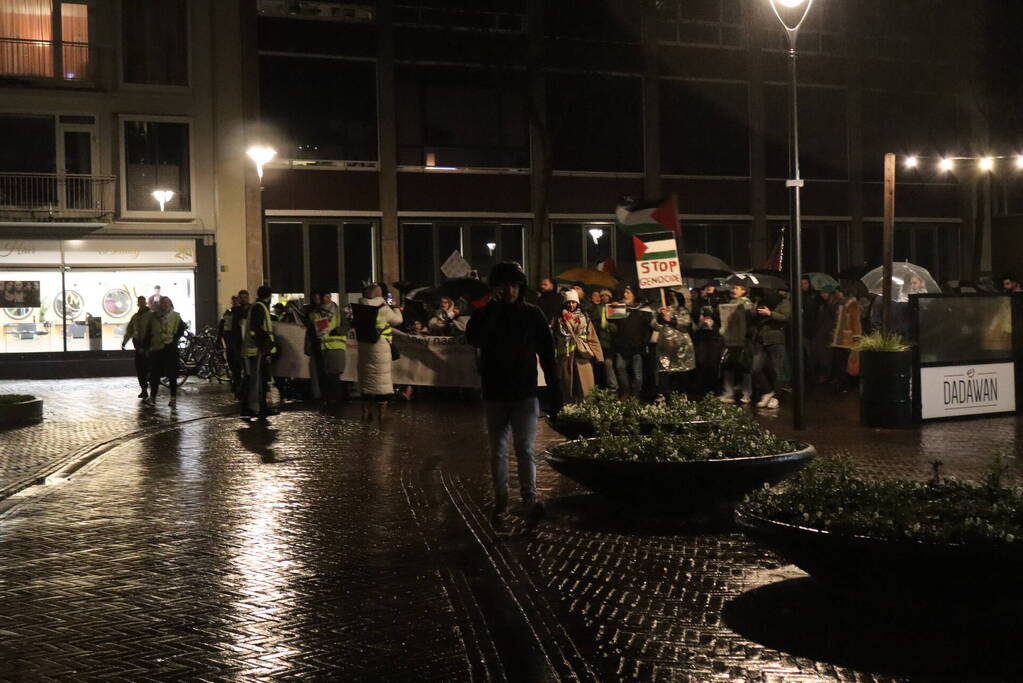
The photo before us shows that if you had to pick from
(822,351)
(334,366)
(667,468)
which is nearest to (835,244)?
(822,351)

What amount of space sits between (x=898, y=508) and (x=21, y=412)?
14.0 metres

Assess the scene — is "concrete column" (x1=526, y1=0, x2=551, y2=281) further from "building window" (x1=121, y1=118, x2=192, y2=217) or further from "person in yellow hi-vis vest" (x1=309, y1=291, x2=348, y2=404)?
"person in yellow hi-vis vest" (x1=309, y1=291, x2=348, y2=404)

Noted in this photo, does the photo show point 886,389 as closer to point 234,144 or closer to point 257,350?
point 257,350

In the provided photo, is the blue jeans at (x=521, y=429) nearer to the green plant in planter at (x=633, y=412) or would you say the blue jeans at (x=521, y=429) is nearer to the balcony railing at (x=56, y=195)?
the green plant in planter at (x=633, y=412)

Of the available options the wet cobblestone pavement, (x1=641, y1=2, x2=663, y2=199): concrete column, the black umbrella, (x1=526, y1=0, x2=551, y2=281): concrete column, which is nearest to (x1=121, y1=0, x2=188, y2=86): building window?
(x1=526, y1=0, x2=551, y2=281): concrete column

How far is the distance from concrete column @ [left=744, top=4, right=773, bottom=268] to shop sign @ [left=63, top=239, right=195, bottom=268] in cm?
1724

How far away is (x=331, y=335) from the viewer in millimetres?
18641

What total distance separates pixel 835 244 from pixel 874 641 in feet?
118

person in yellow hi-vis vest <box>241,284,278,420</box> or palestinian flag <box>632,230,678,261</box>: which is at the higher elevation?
palestinian flag <box>632,230,678,261</box>

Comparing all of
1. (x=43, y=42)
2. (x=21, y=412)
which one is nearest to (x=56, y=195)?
(x=43, y=42)

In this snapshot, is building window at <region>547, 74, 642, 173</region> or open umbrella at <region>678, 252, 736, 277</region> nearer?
open umbrella at <region>678, 252, 736, 277</region>

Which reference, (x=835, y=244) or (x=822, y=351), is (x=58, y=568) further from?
(x=835, y=244)

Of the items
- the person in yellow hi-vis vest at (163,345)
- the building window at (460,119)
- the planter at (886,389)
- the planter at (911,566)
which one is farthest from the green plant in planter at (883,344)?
the building window at (460,119)

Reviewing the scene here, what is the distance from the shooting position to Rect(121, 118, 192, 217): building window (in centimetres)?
3409
